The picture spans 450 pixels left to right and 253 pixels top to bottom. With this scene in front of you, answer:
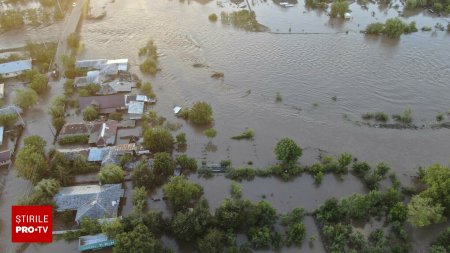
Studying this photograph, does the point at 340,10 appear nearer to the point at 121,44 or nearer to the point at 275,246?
the point at 121,44

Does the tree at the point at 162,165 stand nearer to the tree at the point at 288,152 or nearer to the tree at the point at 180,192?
the tree at the point at 180,192

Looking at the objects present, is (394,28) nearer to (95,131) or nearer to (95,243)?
(95,131)

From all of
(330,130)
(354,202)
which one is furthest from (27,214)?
(330,130)

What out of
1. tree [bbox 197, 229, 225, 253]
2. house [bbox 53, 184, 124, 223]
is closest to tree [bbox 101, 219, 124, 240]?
house [bbox 53, 184, 124, 223]

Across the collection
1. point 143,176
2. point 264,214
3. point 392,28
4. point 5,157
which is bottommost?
point 5,157

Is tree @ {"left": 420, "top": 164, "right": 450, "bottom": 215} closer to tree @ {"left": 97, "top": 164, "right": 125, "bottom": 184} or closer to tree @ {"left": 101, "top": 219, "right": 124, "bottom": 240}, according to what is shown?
tree @ {"left": 101, "top": 219, "right": 124, "bottom": 240}

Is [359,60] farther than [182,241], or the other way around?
[359,60]

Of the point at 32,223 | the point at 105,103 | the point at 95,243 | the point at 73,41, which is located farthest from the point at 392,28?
the point at 32,223
